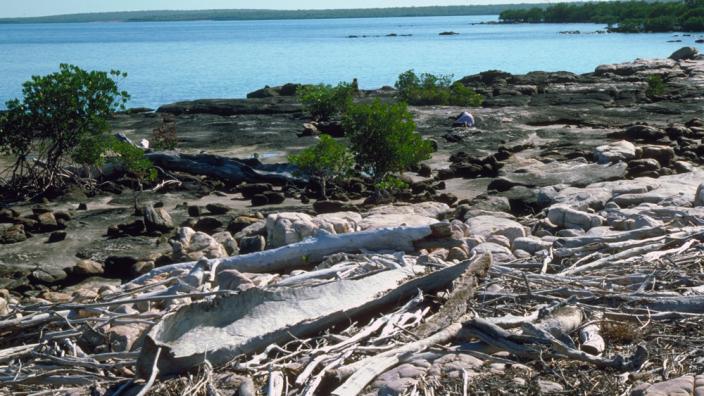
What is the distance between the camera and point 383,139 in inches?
524

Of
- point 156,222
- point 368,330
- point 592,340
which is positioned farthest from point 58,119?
point 592,340

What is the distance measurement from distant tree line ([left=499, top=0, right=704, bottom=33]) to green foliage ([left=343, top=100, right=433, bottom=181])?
78866 mm

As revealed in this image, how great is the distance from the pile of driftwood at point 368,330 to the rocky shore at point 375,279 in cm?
1

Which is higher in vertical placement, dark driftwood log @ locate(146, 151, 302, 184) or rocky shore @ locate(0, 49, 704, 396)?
rocky shore @ locate(0, 49, 704, 396)

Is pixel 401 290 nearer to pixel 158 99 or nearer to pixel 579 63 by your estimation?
pixel 158 99

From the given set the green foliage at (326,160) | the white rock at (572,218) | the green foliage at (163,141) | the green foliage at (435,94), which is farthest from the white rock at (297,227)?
the green foliage at (435,94)

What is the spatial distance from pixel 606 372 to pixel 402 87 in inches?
909

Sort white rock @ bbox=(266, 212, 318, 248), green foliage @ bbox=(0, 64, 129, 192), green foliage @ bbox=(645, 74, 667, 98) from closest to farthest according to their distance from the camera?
white rock @ bbox=(266, 212, 318, 248) → green foliage @ bbox=(0, 64, 129, 192) → green foliage @ bbox=(645, 74, 667, 98)

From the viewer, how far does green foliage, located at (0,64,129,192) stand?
13680 millimetres

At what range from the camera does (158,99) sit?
35.3 metres

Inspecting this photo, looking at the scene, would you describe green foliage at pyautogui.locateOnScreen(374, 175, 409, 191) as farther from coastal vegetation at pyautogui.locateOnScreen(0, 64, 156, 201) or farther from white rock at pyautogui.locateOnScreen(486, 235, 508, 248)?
white rock at pyautogui.locateOnScreen(486, 235, 508, 248)

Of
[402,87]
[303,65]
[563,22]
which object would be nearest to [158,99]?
[402,87]

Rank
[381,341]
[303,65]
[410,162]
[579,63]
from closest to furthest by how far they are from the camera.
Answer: [381,341]
[410,162]
[579,63]
[303,65]

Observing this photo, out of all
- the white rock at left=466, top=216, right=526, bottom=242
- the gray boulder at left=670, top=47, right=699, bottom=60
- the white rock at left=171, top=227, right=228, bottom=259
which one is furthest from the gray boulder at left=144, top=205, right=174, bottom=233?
the gray boulder at left=670, top=47, right=699, bottom=60
